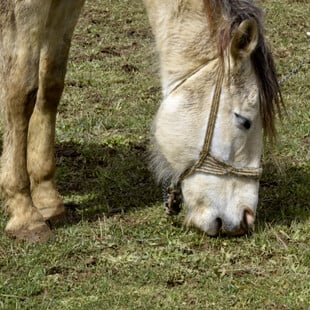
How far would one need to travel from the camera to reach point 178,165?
196 inches

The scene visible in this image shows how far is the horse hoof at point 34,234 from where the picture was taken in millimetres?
4930

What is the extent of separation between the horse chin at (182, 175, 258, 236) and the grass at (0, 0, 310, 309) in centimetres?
15

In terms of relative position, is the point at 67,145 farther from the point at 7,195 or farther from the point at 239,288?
the point at 239,288

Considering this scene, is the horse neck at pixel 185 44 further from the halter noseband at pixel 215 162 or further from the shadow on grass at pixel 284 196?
the shadow on grass at pixel 284 196

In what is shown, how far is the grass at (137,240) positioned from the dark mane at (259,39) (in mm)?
489

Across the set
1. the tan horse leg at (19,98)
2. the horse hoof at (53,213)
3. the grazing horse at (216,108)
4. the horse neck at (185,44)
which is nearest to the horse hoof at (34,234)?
the tan horse leg at (19,98)

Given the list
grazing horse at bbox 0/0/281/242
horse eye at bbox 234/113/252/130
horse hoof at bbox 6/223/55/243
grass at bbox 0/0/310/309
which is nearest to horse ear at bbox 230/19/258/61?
grazing horse at bbox 0/0/281/242

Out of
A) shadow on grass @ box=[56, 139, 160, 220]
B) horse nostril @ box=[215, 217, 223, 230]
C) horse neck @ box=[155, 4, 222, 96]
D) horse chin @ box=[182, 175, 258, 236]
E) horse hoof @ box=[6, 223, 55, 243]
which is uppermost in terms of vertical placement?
horse neck @ box=[155, 4, 222, 96]

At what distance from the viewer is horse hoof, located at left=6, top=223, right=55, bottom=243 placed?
4.93 meters

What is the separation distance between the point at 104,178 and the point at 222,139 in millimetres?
1520

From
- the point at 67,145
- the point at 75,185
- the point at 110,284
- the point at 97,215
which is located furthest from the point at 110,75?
the point at 110,284

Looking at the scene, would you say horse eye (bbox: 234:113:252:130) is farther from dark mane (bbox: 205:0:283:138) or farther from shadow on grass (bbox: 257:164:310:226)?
shadow on grass (bbox: 257:164:310:226)

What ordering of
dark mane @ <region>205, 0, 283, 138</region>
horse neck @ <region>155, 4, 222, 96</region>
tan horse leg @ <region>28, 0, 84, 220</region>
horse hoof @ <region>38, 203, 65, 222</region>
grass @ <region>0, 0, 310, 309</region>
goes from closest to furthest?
grass @ <region>0, 0, 310, 309</region>
dark mane @ <region>205, 0, 283, 138</region>
horse neck @ <region>155, 4, 222, 96</region>
horse hoof @ <region>38, 203, 65, 222</region>
tan horse leg @ <region>28, 0, 84, 220</region>

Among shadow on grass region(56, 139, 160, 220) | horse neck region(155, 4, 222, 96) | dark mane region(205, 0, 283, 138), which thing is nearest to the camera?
dark mane region(205, 0, 283, 138)
